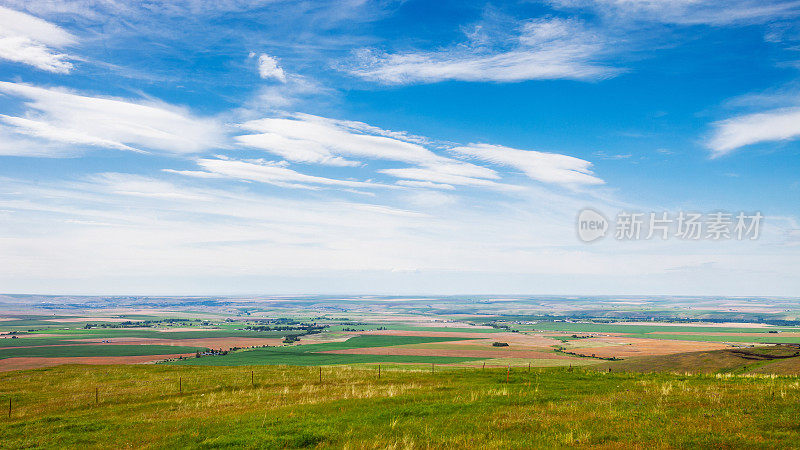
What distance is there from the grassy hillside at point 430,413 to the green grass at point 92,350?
107055 mm

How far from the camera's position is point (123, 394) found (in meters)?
36.9

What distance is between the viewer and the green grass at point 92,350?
414 feet

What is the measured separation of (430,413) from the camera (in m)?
23.9

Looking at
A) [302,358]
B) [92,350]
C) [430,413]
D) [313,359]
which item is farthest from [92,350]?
[430,413]

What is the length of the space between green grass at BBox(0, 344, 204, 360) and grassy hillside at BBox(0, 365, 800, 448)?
4215 inches

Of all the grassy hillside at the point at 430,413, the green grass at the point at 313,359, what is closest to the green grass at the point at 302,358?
the green grass at the point at 313,359

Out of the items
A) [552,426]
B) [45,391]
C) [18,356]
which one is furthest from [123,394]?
[18,356]

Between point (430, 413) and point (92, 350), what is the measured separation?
155 m

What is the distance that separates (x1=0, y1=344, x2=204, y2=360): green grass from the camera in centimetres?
12619

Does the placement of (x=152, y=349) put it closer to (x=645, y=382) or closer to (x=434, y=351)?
(x=434, y=351)

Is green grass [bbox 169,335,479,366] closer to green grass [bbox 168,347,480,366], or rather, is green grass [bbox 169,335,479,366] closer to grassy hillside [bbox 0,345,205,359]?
green grass [bbox 168,347,480,366]

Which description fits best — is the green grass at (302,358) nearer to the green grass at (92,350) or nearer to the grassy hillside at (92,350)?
the grassy hillside at (92,350)

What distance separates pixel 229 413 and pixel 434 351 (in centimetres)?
11687

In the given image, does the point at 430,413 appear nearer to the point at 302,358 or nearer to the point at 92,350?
the point at 302,358
